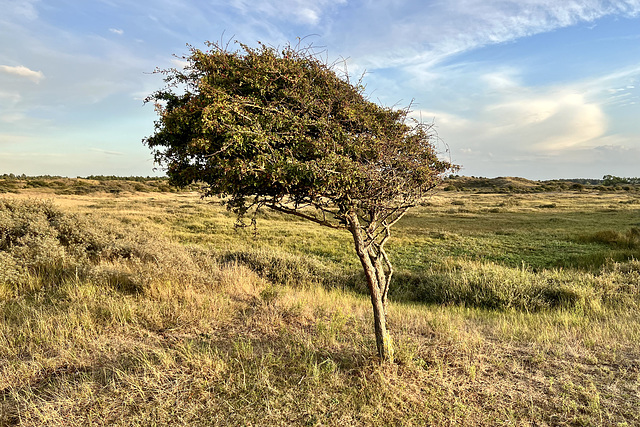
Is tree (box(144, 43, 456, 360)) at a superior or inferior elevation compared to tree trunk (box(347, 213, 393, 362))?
superior

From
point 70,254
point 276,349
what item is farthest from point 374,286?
point 70,254

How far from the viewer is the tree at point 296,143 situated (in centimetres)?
379

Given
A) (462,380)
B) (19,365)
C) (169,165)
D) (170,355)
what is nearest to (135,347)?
(170,355)

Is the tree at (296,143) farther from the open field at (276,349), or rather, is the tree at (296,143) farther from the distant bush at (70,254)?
the distant bush at (70,254)

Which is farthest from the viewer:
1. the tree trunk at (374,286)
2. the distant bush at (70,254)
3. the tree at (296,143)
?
the distant bush at (70,254)

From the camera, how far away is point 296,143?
406cm

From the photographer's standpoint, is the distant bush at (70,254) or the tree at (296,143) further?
the distant bush at (70,254)

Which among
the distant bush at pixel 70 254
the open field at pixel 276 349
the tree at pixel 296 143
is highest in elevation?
the tree at pixel 296 143

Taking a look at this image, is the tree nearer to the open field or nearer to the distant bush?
the open field

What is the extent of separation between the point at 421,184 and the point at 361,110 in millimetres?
1508

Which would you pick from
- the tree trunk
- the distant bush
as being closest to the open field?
the distant bush

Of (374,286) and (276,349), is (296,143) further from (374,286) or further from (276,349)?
(276,349)

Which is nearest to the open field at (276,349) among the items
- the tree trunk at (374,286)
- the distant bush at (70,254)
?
the distant bush at (70,254)

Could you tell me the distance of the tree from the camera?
149 inches
